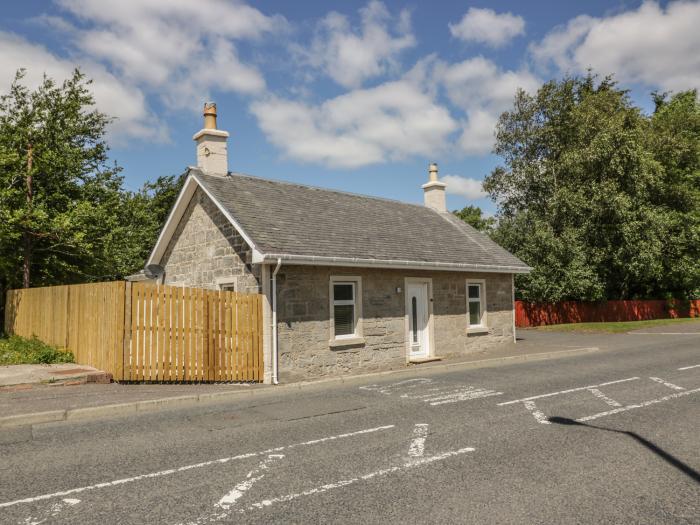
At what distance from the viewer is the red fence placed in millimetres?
30656

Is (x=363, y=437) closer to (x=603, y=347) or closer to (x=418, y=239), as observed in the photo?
(x=418, y=239)

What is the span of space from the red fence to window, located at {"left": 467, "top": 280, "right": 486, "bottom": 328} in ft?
44.1

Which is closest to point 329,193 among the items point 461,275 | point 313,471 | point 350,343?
point 461,275

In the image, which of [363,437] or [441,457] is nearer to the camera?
[441,457]

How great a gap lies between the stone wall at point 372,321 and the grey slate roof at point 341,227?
20.6 inches

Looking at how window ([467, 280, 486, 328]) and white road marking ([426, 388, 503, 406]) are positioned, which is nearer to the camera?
white road marking ([426, 388, 503, 406])

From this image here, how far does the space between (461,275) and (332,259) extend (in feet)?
19.2

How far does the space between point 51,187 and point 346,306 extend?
13202mm

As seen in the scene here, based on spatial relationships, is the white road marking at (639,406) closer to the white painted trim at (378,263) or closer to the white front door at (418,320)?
the white painted trim at (378,263)

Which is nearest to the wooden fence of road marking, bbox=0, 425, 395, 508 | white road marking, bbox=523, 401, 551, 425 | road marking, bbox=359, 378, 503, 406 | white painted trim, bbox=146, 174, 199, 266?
→ road marking, bbox=359, 378, 503, 406

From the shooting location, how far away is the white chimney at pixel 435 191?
22.2 meters

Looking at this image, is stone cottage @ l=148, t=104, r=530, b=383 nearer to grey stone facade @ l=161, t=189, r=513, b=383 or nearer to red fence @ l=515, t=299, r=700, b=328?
grey stone facade @ l=161, t=189, r=513, b=383

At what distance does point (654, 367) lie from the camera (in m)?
12.8

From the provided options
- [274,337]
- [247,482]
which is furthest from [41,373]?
[247,482]
